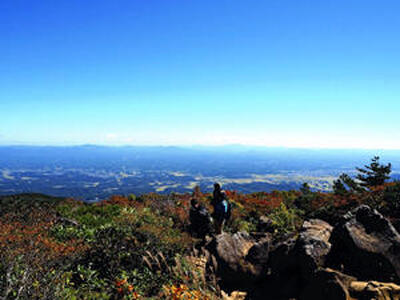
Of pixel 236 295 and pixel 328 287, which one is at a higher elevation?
pixel 328 287

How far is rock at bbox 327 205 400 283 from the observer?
18.4ft

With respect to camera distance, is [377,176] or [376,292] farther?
[377,176]

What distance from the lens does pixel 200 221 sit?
34.3ft

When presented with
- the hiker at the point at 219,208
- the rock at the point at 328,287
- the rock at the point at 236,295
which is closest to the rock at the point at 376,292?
the rock at the point at 328,287

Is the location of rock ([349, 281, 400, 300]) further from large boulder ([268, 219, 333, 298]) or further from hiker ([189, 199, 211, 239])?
hiker ([189, 199, 211, 239])

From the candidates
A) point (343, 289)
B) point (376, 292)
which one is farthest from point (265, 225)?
point (376, 292)

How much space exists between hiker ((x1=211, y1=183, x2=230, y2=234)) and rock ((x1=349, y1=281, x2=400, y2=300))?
5.53 meters

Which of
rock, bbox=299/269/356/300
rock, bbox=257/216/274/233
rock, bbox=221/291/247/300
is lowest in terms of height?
rock, bbox=221/291/247/300

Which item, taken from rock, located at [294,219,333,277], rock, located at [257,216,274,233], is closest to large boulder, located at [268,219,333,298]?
rock, located at [294,219,333,277]

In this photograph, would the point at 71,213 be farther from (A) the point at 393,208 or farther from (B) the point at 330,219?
(A) the point at 393,208

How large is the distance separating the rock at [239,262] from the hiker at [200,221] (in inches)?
102

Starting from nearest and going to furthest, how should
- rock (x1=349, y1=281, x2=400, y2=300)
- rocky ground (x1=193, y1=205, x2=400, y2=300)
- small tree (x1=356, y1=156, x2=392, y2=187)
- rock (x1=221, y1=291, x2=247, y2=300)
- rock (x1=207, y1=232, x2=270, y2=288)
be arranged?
rock (x1=349, y1=281, x2=400, y2=300)
rocky ground (x1=193, y1=205, x2=400, y2=300)
rock (x1=221, y1=291, x2=247, y2=300)
rock (x1=207, y1=232, x2=270, y2=288)
small tree (x1=356, y1=156, x2=392, y2=187)

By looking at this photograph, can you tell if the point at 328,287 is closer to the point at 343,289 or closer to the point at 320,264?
the point at 343,289

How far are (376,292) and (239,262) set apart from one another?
3425 millimetres
